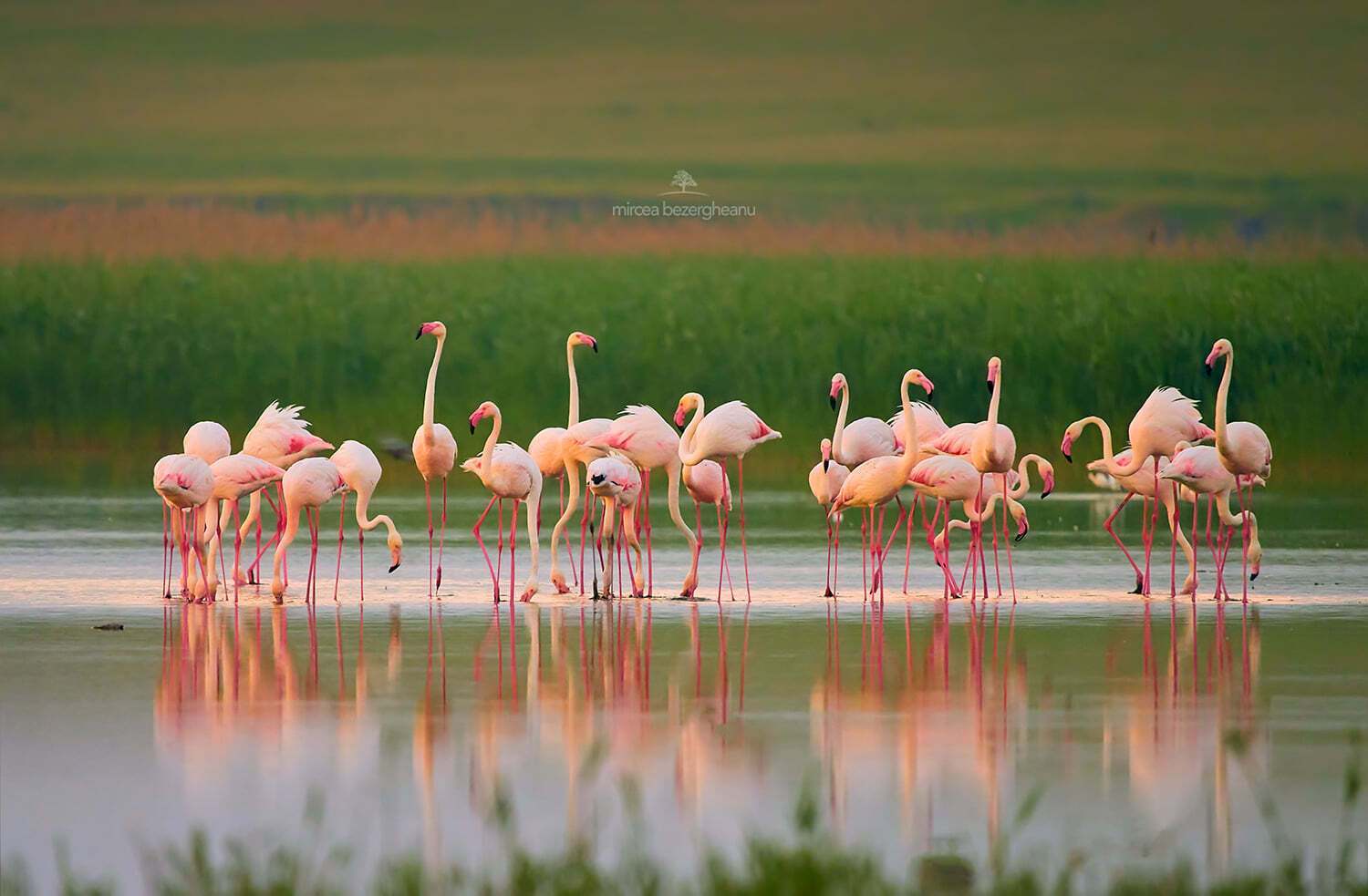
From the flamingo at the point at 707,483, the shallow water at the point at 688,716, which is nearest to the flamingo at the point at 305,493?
the shallow water at the point at 688,716

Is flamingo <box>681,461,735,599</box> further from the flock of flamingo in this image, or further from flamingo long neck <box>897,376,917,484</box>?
flamingo long neck <box>897,376,917,484</box>

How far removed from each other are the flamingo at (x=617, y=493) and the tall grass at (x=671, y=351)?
14.0 metres

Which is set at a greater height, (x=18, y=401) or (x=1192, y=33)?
(x=1192, y=33)

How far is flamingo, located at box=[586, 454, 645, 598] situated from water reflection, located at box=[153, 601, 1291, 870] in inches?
28.0

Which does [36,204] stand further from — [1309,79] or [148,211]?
[1309,79]

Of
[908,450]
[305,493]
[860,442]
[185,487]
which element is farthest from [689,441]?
[185,487]

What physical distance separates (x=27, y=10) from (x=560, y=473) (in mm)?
31060

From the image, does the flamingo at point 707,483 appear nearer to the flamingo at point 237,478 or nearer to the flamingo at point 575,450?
the flamingo at point 575,450

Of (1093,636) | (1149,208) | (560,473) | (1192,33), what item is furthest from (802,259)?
(1093,636)

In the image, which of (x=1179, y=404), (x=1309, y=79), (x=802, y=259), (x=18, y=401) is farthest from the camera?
(x=1309, y=79)

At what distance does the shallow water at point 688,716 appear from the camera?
7406 mm

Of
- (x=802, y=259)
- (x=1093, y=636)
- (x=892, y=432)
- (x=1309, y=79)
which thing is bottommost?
(x=1093, y=636)

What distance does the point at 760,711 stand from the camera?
958 cm

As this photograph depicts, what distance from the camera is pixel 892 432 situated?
15.1 metres
